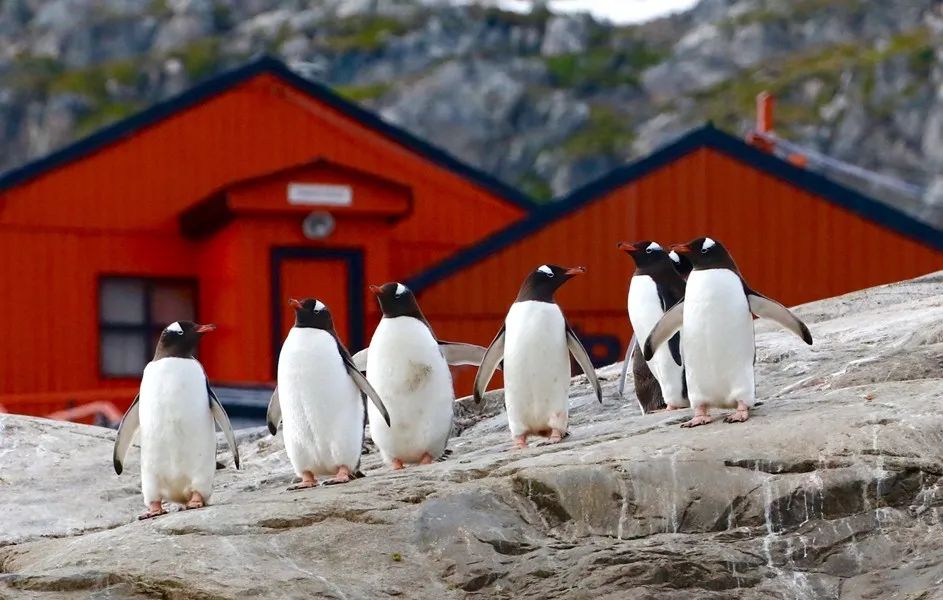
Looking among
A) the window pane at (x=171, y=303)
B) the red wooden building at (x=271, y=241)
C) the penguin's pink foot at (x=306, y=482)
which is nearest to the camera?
the penguin's pink foot at (x=306, y=482)

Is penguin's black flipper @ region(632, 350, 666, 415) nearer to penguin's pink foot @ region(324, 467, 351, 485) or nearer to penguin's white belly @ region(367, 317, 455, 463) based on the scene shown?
penguin's white belly @ region(367, 317, 455, 463)

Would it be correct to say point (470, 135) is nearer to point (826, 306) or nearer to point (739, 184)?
point (739, 184)

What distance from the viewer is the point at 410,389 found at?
11758 millimetres

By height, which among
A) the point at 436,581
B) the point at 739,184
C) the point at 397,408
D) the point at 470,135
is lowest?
the point at 436,581

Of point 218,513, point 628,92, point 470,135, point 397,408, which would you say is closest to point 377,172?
point 397,408

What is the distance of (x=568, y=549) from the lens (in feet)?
31.0

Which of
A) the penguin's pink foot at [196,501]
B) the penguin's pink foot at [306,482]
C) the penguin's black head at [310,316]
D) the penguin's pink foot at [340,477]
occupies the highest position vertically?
the penguin's black head at [310,316]

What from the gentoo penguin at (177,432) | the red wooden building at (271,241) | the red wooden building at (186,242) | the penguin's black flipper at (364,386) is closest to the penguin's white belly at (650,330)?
the penguin's black flipper at (364,386)

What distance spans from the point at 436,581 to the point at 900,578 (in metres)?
2.43

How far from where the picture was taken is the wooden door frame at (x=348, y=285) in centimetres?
2572

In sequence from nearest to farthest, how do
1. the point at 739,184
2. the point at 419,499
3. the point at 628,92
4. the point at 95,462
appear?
the point at 419,499, the point at 95,462, the point at 739,184, the point at 628,92

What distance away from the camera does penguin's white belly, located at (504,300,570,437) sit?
11820mm

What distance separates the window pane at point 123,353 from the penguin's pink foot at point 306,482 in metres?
16.0

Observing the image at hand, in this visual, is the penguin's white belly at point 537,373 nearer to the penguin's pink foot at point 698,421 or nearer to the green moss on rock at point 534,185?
the penguin's pink foot at point 698,421
